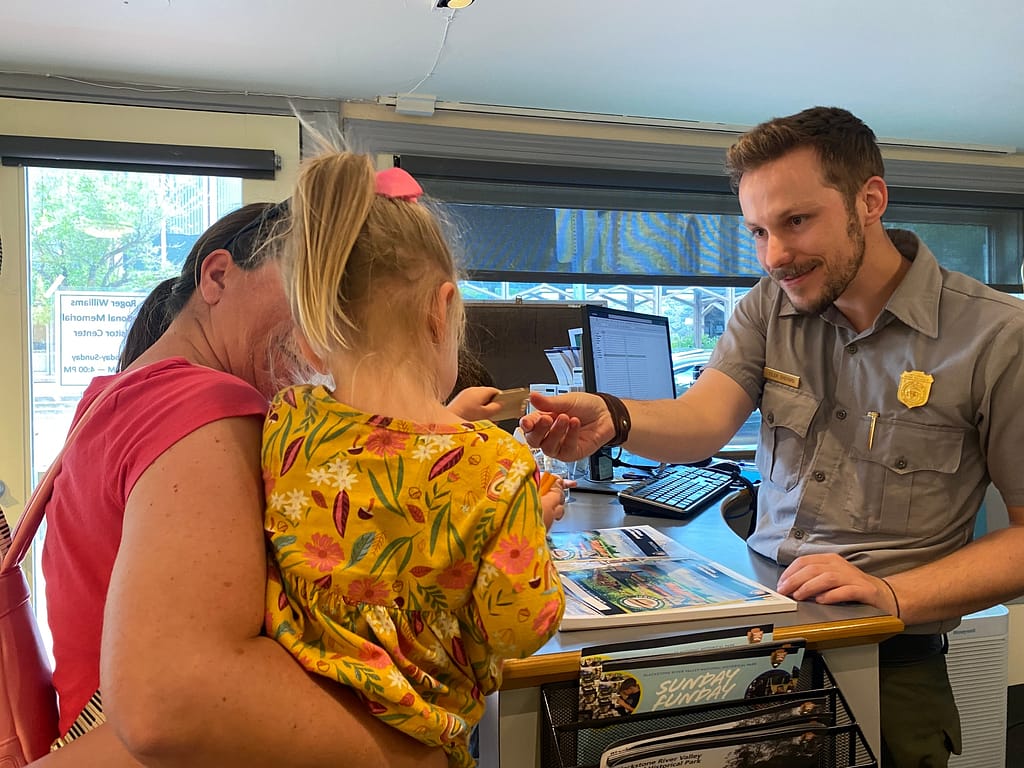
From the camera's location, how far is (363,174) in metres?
0.79

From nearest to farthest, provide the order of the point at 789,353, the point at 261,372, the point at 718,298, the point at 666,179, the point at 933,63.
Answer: the point at 261,372, the point at 789,353, the point at 933,63, the point at 666,179, the point at 718,298

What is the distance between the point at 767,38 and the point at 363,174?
2.46 meters

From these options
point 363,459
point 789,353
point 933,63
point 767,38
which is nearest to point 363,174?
point 363,459

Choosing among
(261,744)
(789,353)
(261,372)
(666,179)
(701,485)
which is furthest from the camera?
(666,179)

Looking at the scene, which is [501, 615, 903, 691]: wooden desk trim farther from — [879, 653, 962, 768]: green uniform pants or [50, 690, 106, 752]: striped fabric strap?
[50, 690, 106, 752]: striped fabric strap

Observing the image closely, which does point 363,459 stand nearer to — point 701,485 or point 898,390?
point 898,390

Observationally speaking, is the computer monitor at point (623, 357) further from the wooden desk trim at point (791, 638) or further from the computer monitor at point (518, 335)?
the wooden desk trim at point (791, 638)

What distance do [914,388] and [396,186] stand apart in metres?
0.94

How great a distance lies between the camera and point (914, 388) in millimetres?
1229

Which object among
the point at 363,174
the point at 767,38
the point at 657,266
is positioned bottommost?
the point at 363,174

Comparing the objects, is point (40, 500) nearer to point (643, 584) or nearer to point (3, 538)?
point (3, 538)

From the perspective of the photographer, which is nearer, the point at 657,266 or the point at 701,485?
the point at 701,485

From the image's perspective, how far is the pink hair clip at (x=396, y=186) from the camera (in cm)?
81

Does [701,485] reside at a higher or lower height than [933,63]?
lower
